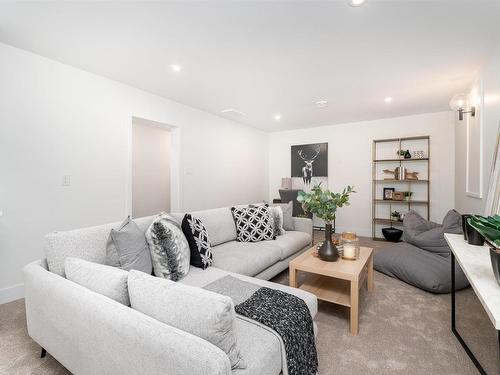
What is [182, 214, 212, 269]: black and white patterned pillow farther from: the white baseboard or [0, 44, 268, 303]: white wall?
the white baseboard

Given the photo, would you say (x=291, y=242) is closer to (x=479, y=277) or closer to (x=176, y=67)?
(x=479, y=277)

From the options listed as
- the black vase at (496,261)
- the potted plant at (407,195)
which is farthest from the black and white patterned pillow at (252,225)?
the potted plant at (407,195)

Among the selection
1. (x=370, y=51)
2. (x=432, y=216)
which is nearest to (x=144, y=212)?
(x=370, y=51)

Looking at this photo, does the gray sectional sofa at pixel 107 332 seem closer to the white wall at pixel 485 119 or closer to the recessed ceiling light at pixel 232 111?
the white wall at pixel 485 119

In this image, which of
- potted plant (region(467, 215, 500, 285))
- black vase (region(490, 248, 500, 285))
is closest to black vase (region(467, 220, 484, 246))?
potted plant (region(467, 215, 500, 285))

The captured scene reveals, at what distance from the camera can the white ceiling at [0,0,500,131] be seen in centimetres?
186

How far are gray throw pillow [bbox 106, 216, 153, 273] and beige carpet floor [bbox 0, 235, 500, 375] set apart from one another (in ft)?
2.24

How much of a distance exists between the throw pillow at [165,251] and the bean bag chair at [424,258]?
2.40 metres

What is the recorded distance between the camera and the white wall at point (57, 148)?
234 centimetres

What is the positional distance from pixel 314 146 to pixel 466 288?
12.4ft

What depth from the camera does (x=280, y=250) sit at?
8.79ft

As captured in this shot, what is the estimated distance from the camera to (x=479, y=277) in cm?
107

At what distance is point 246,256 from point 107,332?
56.5 inches

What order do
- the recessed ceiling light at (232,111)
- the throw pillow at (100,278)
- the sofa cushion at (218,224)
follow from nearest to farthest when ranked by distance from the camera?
the throw pillow at (100,278), the sofa cushion at (218,224), the recessed ceiling light at (232,111)
